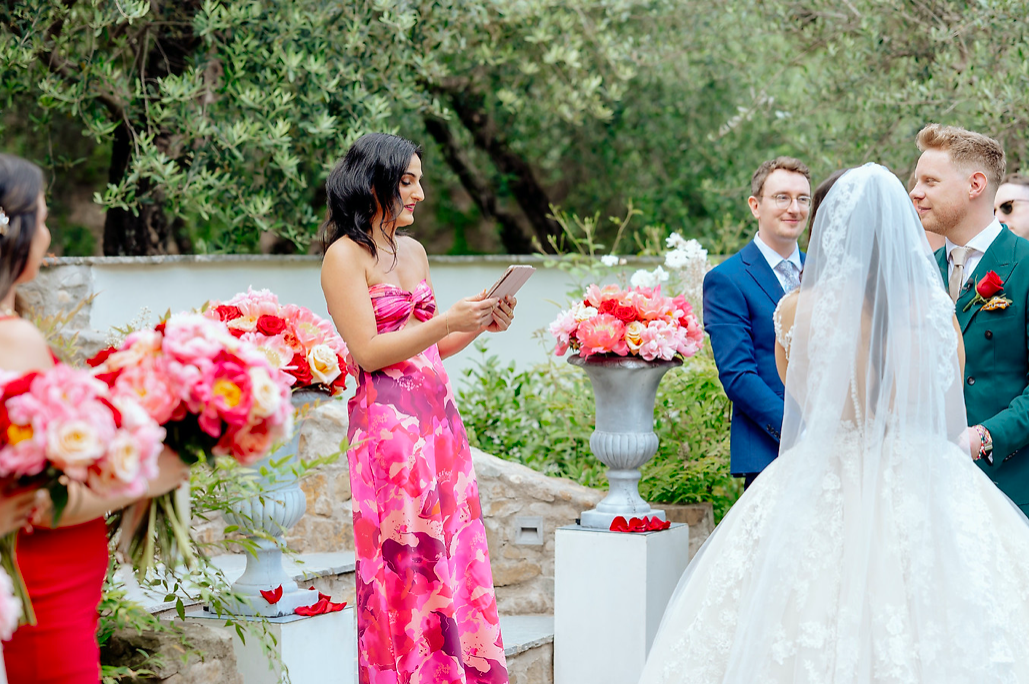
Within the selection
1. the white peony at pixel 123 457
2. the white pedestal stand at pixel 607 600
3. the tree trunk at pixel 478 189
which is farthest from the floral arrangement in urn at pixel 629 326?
the tree trunk at pixel 478 189

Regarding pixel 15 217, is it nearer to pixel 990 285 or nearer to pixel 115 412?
pixel 115 412

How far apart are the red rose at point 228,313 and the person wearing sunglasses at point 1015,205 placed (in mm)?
3121

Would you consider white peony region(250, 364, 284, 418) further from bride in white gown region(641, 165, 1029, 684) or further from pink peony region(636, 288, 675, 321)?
pink peony region(636, 288, 675, 321)

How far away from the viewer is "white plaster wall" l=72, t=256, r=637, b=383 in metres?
4.98

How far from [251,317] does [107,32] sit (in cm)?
357

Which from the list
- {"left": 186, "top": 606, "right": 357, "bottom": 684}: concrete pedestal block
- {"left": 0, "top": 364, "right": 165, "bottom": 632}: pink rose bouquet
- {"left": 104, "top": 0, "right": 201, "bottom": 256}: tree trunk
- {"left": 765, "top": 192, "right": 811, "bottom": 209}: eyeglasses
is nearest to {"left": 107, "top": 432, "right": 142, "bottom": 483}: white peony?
{"left": 0, "top": 364, "right": 165, "bottom": 632}: pink rose bouquet

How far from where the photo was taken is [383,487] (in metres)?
2.88

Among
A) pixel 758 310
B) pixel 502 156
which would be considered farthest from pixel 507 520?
pixel 502 156

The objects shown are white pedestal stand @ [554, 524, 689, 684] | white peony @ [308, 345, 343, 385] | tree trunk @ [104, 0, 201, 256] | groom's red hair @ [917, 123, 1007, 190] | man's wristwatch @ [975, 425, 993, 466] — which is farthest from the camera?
tree trunk @ [104, 0, 201, 256]

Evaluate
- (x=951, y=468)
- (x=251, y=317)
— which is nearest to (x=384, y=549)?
(x=251, y=317)

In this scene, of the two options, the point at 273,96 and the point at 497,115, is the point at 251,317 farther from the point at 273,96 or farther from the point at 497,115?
the point at 497,115

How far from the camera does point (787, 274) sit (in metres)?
3.55

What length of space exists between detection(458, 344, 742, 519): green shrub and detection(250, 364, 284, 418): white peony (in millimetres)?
3264

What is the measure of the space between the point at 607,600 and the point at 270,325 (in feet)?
5.91
